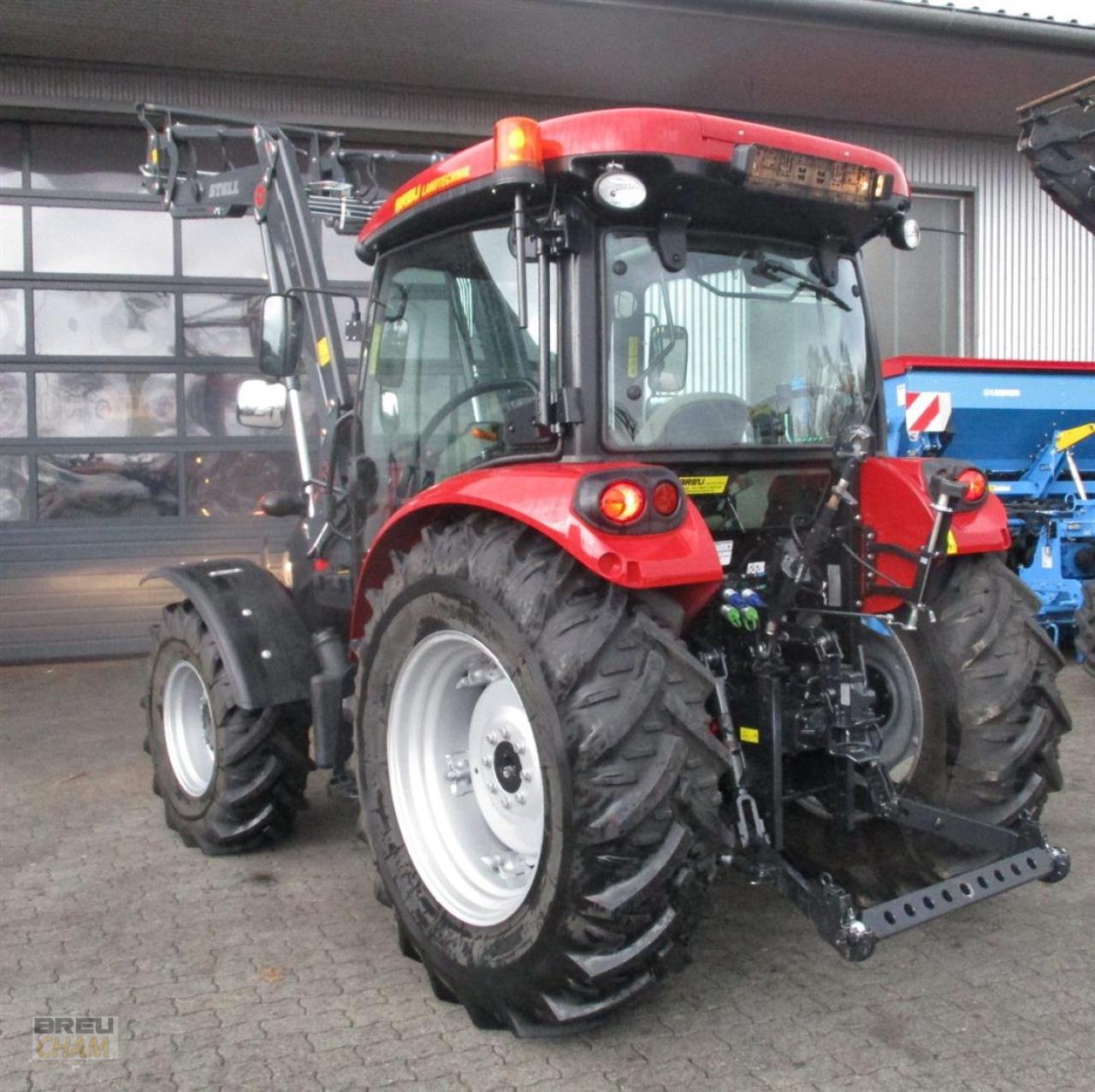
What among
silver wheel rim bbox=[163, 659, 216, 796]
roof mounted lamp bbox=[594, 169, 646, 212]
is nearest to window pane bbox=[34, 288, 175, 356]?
silver wheel rim bbox=[163, 659, 216, 796]

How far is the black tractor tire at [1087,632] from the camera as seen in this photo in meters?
7.27

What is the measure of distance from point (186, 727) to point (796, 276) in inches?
118

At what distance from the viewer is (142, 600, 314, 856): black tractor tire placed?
171 inches

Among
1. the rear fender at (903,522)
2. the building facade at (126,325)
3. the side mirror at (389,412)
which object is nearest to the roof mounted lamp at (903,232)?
the rear fender at (903,522)

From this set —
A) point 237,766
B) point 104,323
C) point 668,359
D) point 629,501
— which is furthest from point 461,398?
point 104,323

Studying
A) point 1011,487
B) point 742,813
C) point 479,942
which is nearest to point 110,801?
point 479,942

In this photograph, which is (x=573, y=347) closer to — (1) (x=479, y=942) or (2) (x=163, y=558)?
(1) (x=479, y=942)

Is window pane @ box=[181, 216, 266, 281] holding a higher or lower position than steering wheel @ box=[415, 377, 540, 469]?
higher

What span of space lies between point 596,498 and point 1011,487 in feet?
21.6

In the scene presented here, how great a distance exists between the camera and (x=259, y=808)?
14.6 feet

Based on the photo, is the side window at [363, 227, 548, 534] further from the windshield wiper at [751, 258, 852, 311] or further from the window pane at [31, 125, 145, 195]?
the window pane at [31, 125, 145, 195]

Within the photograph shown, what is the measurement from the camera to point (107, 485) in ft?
30.1

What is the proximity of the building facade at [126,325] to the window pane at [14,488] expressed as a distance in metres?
0.01

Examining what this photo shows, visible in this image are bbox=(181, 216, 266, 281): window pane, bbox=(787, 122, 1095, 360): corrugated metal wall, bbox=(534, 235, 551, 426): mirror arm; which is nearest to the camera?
bbox=(534, 235, 551, 426): mirror arm
